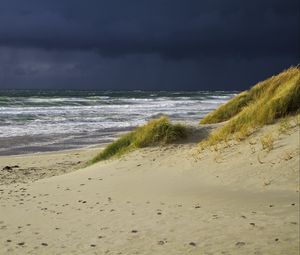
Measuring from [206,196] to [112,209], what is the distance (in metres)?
1.42

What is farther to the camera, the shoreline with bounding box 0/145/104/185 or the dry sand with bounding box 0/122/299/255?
the shoreline with bounding box 0/145/104/185

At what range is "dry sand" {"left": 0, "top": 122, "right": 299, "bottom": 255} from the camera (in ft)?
18.3

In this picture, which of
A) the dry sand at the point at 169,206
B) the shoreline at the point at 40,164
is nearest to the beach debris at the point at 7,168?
the shoreline at the point at 40,164

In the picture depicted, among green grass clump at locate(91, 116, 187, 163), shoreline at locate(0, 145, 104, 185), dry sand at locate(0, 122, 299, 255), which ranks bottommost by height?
shoreline at locate(0, 145, 104, 185)

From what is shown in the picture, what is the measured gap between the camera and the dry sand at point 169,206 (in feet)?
18.3

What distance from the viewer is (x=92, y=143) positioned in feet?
65.0

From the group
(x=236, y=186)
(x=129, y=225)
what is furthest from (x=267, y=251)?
(x=236, y=186)

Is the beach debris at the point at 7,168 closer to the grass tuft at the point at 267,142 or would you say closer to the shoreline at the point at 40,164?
the shoreline at the point at 40,164

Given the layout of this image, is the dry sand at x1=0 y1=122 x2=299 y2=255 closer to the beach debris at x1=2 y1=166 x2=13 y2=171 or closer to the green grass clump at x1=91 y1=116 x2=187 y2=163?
the green grass clump at x1=91 y1=116 x2=187 y2=163

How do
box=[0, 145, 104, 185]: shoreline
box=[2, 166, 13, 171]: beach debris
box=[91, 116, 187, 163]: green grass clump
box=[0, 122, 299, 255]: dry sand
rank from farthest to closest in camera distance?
1. box=[2, 166, 13, 171]: beach debris
2. box=[0, 145, 104, 185]: shoreline
3. box=[91, 116, 187, 163]: green grass clump
4. box=[0, 122, 299, 255]: dry sand

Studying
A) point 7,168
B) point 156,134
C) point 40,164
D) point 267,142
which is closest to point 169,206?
point 267,142

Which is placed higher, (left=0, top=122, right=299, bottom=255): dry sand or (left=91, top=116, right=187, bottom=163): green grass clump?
(left=91, top=116, right=187, bottom=163): green grass clump

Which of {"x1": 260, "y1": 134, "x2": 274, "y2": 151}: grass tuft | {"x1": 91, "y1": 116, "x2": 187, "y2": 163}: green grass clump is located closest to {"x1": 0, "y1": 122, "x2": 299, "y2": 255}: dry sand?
{"x1": 260, "y1": 134, "x2": 274, "y2": 151}: grass tuft

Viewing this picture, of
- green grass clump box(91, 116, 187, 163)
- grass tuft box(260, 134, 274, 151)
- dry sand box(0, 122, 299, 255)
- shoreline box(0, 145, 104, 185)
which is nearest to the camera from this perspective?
dry sand box(0, 122, 299, 255)
